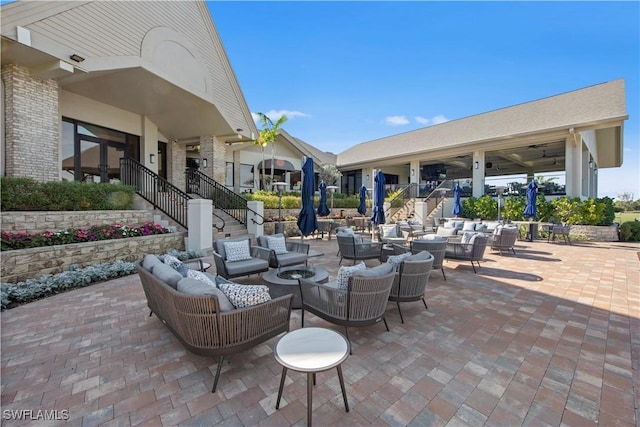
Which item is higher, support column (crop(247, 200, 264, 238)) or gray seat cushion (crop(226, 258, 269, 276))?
support column (crop(247, 200, 264, 238))

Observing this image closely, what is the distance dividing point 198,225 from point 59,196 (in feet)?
11.2

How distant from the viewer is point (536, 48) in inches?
418

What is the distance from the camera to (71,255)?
6445 mm

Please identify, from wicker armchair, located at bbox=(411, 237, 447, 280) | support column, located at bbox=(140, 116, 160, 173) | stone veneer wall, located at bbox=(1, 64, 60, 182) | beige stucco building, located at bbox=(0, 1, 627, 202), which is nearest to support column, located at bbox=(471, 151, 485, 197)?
beige stucco building, located at bbox=(0, 1, 627, 202)

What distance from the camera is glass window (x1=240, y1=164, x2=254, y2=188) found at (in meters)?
18.7

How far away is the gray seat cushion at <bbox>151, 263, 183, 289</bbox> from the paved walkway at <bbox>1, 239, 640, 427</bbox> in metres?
0.87

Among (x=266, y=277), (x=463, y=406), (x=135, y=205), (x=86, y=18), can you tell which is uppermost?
(x=86, y=18)

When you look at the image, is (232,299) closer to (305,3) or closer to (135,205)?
(135,205)

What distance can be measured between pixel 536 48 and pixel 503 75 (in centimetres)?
272

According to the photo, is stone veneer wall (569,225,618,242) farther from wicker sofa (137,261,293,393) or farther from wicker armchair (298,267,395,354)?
wicker sofa (137,261,293,393)

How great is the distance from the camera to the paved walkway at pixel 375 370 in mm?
2400

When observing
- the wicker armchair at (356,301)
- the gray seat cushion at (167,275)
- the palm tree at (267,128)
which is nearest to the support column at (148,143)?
the palm tree at (267,128)

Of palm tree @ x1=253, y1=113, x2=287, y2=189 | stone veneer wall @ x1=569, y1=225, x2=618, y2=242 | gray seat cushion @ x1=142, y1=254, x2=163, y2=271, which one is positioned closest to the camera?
gray seat cushion @ x1=142, y1=254, x2=163, y2=271

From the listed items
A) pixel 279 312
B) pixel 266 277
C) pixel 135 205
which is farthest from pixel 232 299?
pixel 135 205
